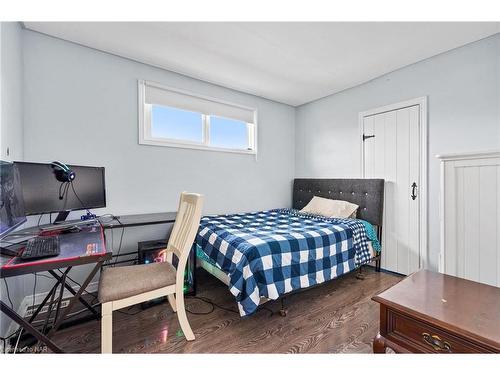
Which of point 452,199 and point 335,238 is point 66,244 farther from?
point 452,199

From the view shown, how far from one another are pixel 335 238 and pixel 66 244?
2117 millimetres

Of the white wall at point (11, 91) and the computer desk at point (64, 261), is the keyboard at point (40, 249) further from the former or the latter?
the white wall at point (11, 91)

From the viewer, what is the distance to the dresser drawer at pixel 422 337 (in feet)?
3.04

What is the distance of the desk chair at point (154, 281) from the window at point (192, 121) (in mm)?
1321

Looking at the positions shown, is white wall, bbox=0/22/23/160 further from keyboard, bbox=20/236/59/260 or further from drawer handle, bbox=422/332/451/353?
drawer handle, bbox=422/332/451/353

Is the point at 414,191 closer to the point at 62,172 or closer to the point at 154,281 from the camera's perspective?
the point at 154,281

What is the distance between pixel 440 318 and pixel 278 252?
1.05 metres

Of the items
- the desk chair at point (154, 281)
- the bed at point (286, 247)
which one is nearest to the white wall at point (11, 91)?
the desk chair at point (154, 281)

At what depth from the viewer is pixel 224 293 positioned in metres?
2.34

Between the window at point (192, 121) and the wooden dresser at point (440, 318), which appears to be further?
the window at point (192, 121)

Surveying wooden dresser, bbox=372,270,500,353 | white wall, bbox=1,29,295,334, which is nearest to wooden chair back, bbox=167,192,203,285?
white wall, bbox=1,29,295,334

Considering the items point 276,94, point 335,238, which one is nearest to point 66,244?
point 335,238

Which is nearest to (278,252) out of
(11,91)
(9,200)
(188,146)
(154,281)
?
(154,281)

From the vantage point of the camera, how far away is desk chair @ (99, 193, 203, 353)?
1.34 meters
